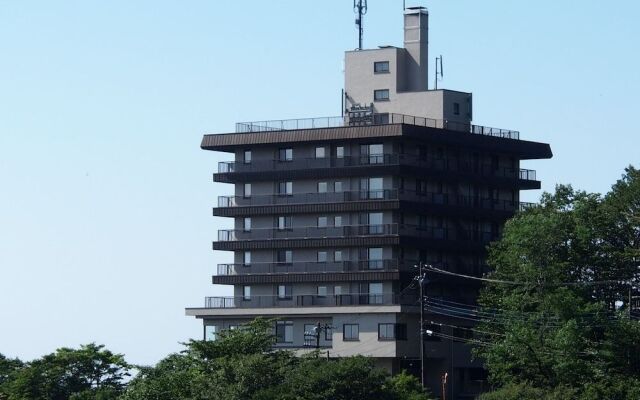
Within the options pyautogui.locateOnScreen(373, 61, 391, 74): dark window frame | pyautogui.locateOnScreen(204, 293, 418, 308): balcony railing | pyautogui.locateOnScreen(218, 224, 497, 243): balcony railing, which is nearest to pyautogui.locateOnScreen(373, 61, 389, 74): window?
pyautogui.locateOnScreen(373, 61, 391, 74): dark window frame

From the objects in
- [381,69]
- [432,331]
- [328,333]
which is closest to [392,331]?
[432,331]

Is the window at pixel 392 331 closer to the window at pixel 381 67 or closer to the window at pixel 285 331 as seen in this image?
the window at pixel 285 331

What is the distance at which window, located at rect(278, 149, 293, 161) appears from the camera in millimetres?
147500

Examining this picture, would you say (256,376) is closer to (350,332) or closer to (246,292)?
(350,332)

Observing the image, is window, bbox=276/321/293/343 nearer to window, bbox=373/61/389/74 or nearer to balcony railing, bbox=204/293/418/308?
balcony railing, bbox=204/293/418/308

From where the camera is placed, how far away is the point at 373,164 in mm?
143375

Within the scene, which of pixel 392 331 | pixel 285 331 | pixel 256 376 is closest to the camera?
pixel 256 376

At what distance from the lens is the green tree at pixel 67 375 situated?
131250 mm

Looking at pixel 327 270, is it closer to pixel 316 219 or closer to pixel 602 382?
pixel 316 219

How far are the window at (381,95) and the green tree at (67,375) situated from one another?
107 ft

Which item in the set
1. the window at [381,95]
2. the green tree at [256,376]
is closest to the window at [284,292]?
the window at [381,95]

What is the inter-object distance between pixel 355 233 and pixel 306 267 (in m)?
5.31

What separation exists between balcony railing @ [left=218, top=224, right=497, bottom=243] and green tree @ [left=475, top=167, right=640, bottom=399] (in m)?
12.8

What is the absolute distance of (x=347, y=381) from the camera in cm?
10419
